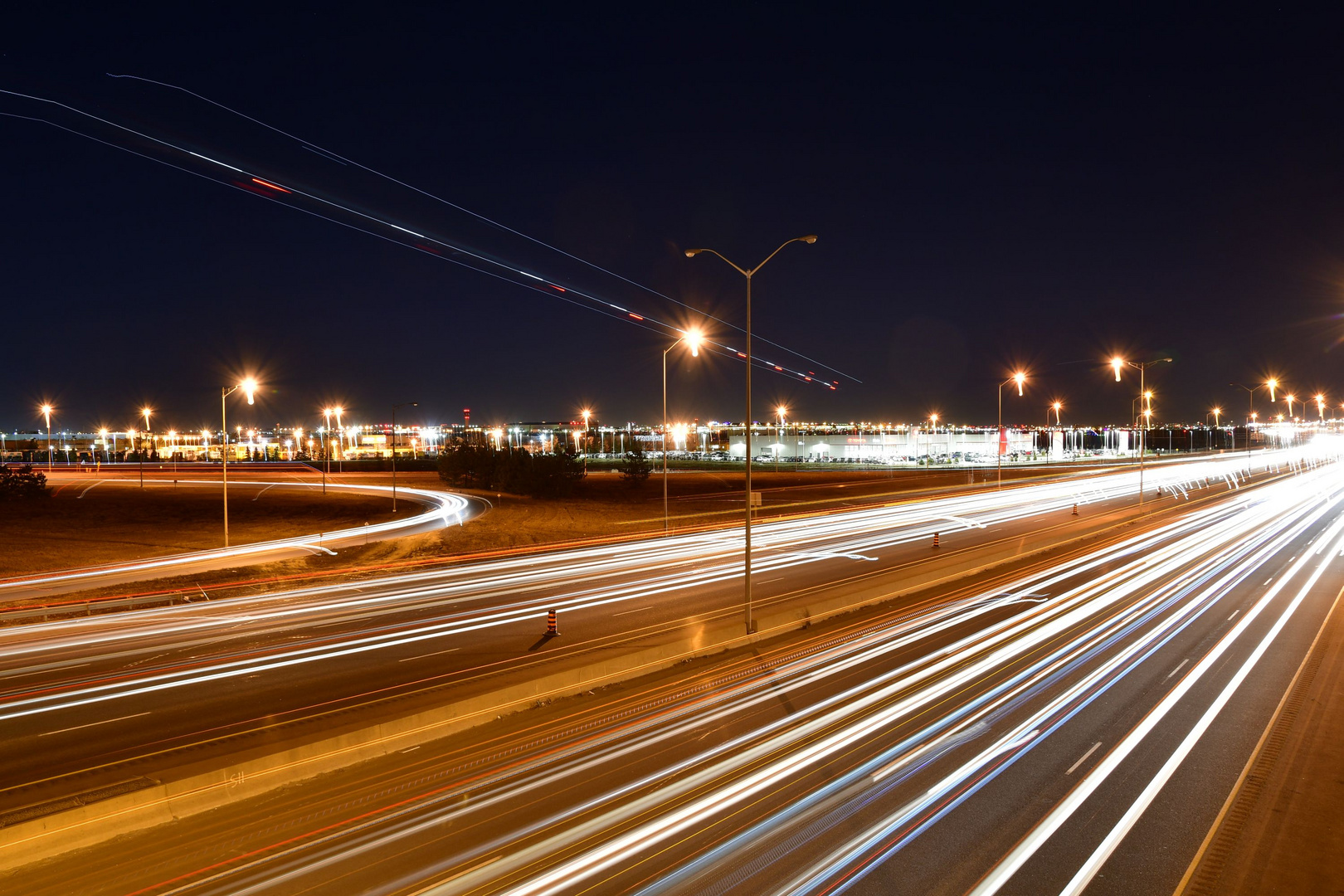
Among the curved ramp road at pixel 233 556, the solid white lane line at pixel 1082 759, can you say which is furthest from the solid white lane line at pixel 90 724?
the curved ramp road at pixel 233 556

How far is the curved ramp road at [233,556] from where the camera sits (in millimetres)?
24328

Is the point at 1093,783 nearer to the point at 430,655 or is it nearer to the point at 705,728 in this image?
the point at 705,728

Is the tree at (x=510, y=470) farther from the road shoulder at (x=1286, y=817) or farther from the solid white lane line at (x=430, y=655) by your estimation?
the road shoulder at (x=1286, y=817)

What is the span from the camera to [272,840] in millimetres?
7871

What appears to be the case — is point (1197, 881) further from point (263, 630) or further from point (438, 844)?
point (263, 630)

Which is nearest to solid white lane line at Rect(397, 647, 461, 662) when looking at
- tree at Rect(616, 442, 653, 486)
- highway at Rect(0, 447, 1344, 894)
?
highway at Rect(0, 447, 1344, 894)

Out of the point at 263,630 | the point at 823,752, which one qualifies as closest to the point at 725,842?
the point at 823,752

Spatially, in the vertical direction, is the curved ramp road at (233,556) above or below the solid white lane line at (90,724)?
below

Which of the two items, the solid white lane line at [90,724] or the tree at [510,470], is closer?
the solid white lane line at [90,724]

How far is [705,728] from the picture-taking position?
10.9m

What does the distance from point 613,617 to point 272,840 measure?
445 inches

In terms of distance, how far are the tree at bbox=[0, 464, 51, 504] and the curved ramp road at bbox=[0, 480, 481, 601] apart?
91.4 ft

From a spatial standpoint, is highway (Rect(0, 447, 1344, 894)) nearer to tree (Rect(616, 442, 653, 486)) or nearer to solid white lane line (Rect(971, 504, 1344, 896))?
solid white lane line (Rect(971, 504, 1344, 896))

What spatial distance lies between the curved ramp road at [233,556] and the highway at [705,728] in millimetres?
7674
